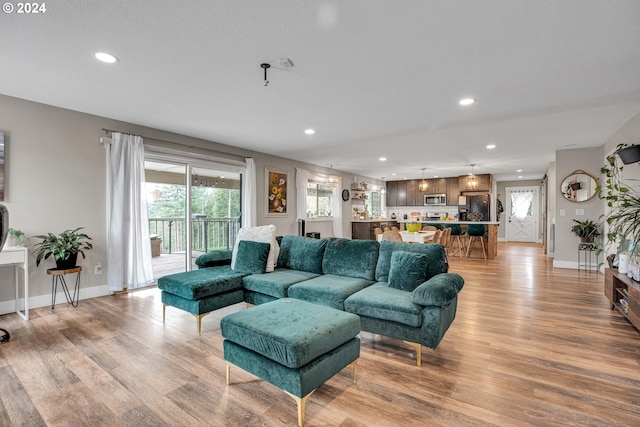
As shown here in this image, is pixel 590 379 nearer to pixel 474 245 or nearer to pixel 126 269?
pixel 126 269

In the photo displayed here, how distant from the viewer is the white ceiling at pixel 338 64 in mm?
1943

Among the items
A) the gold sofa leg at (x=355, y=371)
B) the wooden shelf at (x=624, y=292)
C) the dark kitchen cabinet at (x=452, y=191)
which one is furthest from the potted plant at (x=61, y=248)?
the dark kitchen cabinet at (x=452, y=191)

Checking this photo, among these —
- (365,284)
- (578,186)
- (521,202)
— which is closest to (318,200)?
(365,284)

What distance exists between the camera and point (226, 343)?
201cm

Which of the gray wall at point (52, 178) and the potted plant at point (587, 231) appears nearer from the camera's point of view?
the gray wall at point (52, 178)

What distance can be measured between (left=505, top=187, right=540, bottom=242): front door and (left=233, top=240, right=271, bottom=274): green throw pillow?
11.3m

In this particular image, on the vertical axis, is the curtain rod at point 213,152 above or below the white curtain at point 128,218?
above

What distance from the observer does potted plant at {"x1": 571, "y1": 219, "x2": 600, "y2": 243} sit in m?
5.65

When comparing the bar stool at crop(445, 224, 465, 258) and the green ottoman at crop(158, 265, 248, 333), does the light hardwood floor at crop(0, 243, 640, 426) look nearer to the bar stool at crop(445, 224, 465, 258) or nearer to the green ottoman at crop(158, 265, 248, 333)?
the green ottoman at crop(158, 265, 248, 333)

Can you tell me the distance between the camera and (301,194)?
7.49 meters

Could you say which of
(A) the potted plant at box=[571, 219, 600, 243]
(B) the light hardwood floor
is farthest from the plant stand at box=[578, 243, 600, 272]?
(B) the light hardwood floor

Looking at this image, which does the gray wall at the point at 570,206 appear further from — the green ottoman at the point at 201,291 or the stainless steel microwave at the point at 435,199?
the green ottoman at the point at 201,291

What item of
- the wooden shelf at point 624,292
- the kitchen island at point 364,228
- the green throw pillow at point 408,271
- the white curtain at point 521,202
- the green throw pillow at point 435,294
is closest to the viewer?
the green throw pillow at point 435,294

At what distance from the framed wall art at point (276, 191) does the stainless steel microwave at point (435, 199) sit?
5808 millimetres
